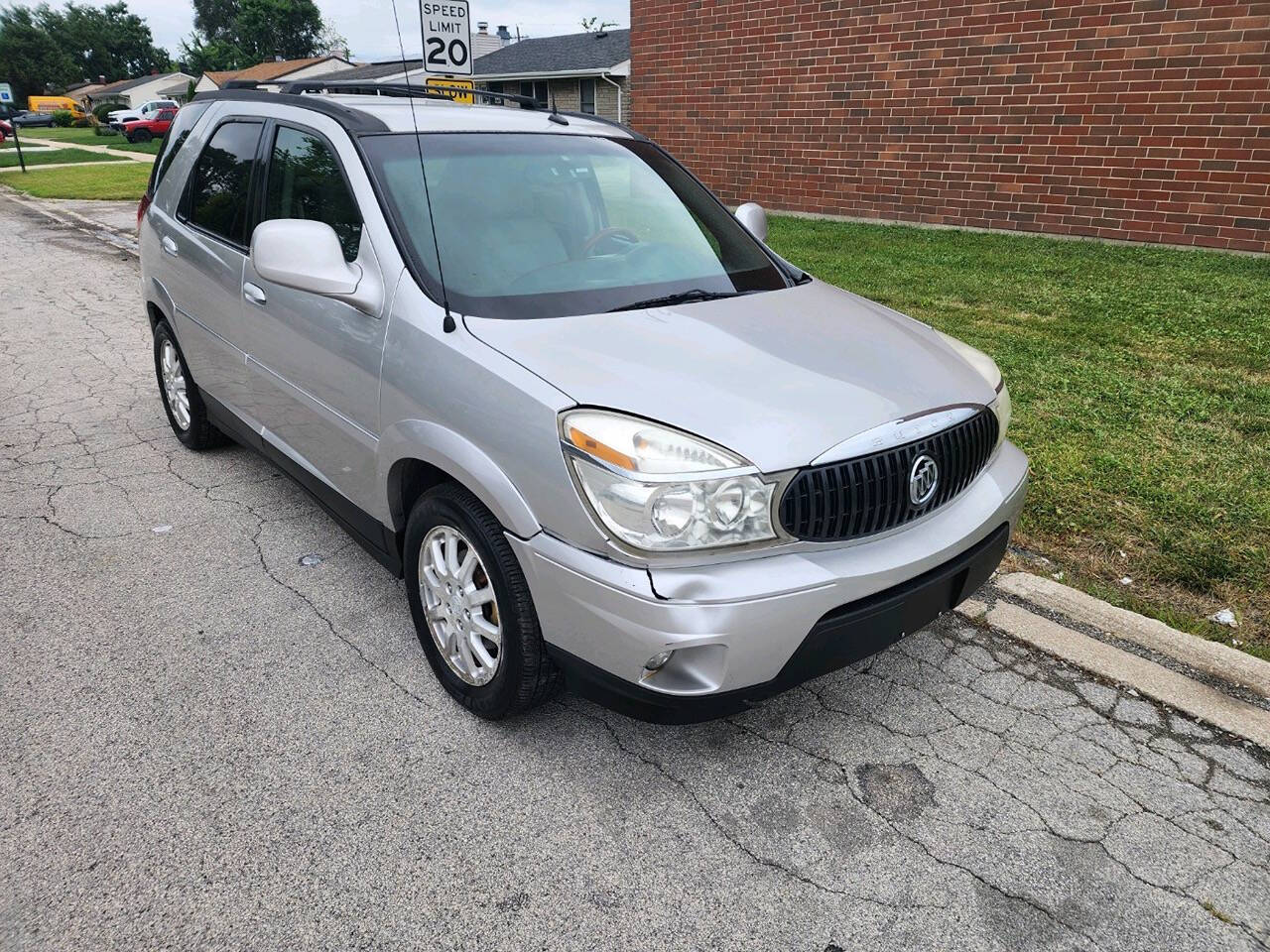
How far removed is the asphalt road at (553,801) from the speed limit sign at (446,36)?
244 inches

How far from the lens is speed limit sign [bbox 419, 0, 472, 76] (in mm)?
8172

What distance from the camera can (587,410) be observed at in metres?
2.27

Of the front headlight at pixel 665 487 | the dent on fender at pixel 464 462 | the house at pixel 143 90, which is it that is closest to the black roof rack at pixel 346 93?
the dent on fender at pixel 464 462

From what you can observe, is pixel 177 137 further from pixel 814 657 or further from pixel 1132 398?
pixel 1132 398

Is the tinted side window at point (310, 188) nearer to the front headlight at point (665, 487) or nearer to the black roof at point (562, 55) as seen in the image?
the front headlight at point (665, 487)

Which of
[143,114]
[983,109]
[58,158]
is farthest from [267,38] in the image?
[983,109]

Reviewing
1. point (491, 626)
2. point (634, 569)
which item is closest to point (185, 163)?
point (491, 626)

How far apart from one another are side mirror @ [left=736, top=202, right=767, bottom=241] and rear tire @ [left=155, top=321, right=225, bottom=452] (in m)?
2.90

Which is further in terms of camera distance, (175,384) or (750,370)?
(175,384)

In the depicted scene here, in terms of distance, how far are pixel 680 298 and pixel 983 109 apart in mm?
10591

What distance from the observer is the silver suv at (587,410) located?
7.29 feet

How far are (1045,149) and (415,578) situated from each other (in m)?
11.0

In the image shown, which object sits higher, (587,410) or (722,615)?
(587,410)

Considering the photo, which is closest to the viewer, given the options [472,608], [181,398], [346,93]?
[472,608]
